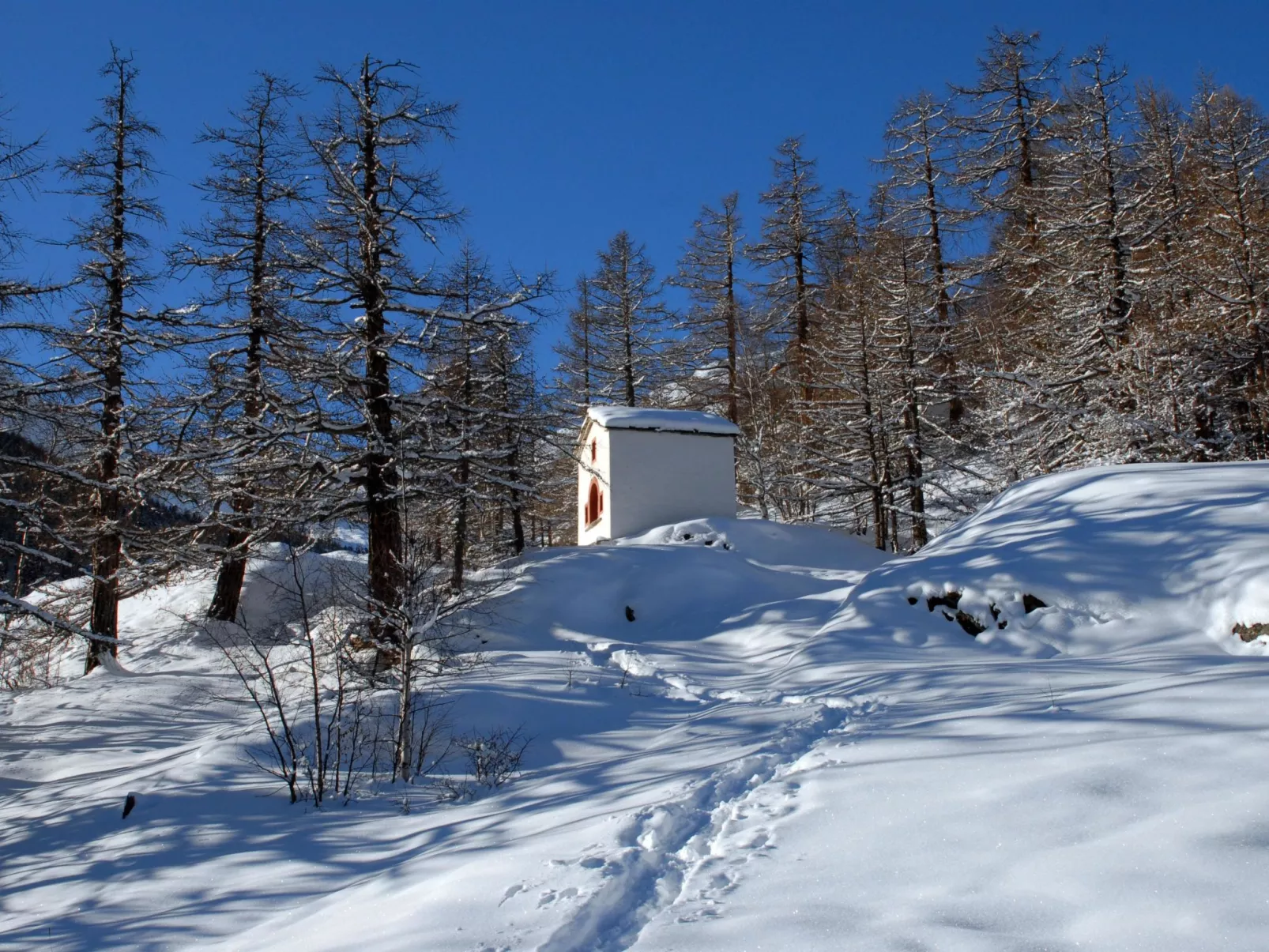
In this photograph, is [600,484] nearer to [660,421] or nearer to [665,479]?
[665,479]

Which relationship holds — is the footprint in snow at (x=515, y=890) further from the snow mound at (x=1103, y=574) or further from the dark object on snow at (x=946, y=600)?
the dark object on snow at (x=946, y=600)

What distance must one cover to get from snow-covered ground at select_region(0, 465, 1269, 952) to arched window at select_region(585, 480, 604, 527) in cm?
1246

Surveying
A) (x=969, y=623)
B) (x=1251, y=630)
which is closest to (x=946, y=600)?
(x=969, y=623)

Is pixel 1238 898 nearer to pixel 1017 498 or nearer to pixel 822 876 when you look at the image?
pixel 822 876

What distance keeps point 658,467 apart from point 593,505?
338 centimetres

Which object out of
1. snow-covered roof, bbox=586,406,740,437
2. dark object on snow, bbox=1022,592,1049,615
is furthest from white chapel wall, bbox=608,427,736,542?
dark object on snow, bbox=1022,592,1049,615

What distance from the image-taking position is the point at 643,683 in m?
10.5

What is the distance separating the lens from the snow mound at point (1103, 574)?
8680 millimetres

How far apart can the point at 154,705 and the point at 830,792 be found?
1099cm

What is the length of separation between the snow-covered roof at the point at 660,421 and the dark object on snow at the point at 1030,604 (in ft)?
48.3

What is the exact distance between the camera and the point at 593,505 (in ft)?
86.3

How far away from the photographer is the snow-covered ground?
311cm

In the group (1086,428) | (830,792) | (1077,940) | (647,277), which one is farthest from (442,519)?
(1077,940)

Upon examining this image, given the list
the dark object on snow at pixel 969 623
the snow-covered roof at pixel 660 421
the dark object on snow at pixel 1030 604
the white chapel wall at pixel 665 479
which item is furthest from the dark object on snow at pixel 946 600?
the snow-covered roof at pixel 660 421
